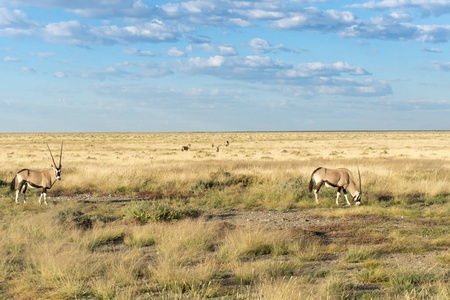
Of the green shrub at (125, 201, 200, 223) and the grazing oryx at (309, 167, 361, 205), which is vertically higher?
the grazing oryx at (309, 167, 361, 205)

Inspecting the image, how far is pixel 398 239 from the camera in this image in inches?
384

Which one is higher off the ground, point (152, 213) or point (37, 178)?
point (37, 178)

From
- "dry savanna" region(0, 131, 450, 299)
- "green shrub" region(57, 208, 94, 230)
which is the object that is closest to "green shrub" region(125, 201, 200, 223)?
"dry savanna" region(0, 131, 450, 299)

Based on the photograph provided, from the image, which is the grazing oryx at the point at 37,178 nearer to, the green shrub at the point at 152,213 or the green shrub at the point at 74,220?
Answer: the green shrub at the point at 74,220

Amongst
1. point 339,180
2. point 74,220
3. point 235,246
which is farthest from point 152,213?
point 339,180

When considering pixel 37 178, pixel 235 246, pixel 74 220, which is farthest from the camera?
pixel 37 178

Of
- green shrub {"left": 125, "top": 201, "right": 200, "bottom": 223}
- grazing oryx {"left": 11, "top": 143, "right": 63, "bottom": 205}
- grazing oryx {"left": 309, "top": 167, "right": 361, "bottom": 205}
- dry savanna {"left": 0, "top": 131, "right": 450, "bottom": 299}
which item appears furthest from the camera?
grazing oryx {"left": 309, "top": 167, "right": 361, "bottom": 205}

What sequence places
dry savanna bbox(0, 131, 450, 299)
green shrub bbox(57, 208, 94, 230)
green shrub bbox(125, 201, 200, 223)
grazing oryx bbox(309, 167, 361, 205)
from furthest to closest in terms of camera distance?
grazing oryx bbox(309, 167, 361, 205) → green shrub bbox(125, 201, 200, 223) → green shrub bbox(57, 208, 94, 230) → dry savanna bbox(0, 131, 450, 299)

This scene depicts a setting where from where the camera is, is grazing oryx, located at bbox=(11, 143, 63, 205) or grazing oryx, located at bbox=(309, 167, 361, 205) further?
grazing oryx, located at bbox=(309, 167, 361, 205)

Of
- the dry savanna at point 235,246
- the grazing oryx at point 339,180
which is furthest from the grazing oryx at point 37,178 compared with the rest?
the grazing oryx at point 339,180

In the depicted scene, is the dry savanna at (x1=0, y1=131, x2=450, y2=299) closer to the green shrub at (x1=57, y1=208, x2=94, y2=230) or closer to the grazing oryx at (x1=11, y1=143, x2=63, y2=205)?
the green shrub at (x1=57, y1=208, x2=94, y2=230)

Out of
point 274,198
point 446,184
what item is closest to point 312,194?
point 274,198

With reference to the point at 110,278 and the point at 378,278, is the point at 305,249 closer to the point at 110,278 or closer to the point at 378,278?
the point at 378,278

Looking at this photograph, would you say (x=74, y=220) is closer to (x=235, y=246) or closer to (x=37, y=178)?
(x=37, y=178)
